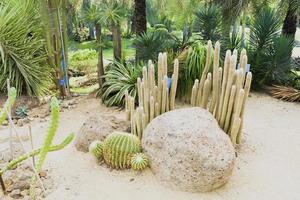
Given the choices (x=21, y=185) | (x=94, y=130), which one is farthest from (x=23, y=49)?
(x=21, y=185)

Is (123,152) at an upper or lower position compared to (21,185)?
upper

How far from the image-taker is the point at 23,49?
7.24m

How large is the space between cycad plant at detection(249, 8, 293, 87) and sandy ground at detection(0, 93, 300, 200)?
190 centimetres

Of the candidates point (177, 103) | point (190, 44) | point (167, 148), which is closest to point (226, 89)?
point (167, 148)

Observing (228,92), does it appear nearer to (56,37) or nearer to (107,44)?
(56,37)

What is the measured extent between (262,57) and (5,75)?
212 inches

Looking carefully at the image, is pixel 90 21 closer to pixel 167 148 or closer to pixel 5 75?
pixel 5 75

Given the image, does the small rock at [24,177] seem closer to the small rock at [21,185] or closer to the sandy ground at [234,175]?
the small rock at [21,185]

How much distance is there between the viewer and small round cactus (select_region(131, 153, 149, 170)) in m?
4.34

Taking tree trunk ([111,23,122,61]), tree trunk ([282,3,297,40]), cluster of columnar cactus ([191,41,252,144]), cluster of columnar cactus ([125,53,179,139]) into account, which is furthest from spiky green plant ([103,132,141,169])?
tree trunk ([282,3,297,40])

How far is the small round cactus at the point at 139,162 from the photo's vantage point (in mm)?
4336

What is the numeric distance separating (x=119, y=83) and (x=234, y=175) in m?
3.32

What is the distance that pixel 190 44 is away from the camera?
7.44 m

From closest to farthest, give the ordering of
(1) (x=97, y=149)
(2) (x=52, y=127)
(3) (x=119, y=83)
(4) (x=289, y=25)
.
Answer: (2) (x=52, y=127)
(1) (x=97, y=149)
(3) (x=119, y=83)
(4) (x=289, y=25)
